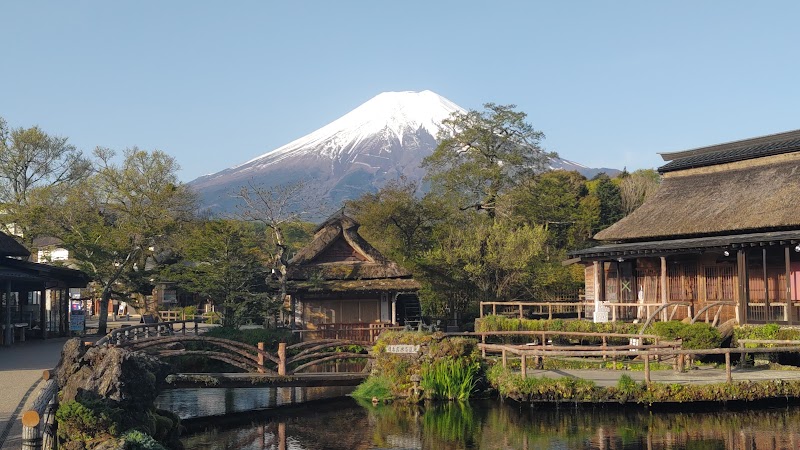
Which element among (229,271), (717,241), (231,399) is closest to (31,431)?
(231,399)

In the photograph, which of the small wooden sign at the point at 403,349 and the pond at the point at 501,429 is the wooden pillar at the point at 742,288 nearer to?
the pond at the point at 501,429

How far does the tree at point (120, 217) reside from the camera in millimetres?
37781

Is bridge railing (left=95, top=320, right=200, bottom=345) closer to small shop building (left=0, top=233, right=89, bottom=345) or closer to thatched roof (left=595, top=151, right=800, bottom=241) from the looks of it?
small shop building (left=0, top=233, right=89, bottom=345)

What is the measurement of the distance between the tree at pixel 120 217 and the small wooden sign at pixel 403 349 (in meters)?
19.6

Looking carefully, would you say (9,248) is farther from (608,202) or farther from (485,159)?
(608,202)

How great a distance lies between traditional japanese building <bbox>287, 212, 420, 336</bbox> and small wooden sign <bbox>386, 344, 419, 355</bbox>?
12167mm

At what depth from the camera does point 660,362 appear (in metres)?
22.5

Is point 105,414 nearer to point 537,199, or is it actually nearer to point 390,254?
point 390,254

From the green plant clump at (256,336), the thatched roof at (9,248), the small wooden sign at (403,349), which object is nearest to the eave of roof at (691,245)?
the green plant clump at (256,336)

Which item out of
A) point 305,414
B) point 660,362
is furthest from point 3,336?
point 660,362

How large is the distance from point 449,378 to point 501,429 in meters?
3.79

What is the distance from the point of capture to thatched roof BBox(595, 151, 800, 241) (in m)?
28.3

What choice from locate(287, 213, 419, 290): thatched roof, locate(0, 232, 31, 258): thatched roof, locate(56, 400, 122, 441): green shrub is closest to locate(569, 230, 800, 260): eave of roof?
locate(287, 213, 419, 290): thatched roof

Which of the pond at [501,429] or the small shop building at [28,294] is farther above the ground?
the small shop building at [28,294]
